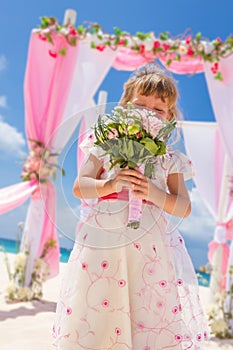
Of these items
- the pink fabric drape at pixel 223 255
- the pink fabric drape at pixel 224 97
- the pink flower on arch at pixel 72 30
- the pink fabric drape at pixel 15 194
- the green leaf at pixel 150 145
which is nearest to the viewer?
the green leaf at pixel 150 145

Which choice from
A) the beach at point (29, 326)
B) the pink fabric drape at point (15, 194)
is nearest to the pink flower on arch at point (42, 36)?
the pink fabric drape at point (15, 194)

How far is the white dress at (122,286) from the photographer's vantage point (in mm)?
1229

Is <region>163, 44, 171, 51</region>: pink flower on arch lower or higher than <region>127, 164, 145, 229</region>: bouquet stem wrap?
higher

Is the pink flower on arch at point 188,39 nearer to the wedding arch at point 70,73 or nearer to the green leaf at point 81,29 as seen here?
the wedding arch at point 70,73

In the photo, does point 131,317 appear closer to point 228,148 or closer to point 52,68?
point 228,148

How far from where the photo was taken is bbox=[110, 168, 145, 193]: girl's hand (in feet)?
3.90

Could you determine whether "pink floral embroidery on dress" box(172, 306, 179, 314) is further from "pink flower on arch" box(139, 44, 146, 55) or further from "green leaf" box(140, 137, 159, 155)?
"pink flower on arch" box(139, 44, 146, 55)

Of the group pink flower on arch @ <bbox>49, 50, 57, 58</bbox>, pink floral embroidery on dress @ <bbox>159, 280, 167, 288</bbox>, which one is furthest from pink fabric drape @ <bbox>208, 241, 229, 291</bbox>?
pink floral embroidery on dress @ <bbox>159, 280, 167, 288</bbox>

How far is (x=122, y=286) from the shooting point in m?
1.26

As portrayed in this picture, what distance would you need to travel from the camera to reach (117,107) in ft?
4.05

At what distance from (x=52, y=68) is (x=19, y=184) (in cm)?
121

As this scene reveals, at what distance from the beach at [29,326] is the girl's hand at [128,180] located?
4.59 ft

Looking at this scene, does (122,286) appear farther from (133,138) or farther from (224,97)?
(224,97)

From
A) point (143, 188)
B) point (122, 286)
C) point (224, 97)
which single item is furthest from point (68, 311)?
point (224, 97)
